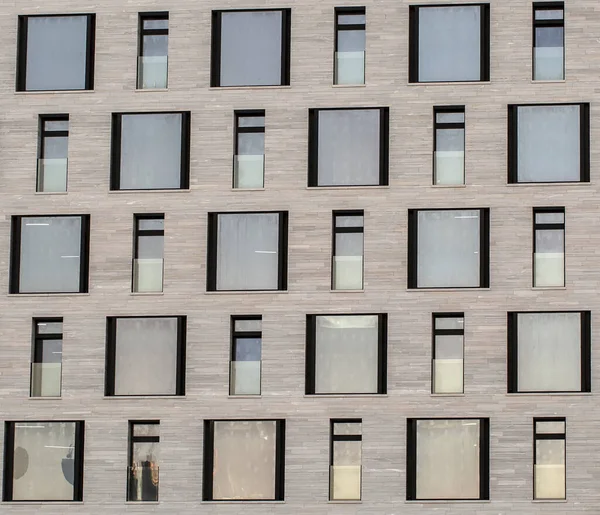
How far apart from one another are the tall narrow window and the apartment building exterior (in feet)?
0.27

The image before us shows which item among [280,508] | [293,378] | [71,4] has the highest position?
[71,4]

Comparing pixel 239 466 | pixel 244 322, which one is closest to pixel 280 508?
pixel 239 466

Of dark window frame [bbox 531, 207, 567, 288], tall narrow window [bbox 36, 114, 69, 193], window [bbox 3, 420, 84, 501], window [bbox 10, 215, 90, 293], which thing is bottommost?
window [bbox 3, 420, 84, 501]

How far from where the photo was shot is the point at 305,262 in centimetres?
4194

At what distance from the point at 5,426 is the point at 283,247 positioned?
→ 27.8ft

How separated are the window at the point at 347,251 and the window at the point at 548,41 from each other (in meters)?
5.99

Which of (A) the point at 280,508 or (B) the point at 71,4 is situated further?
(B) the point at 71,4

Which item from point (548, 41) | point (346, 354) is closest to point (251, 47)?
point (548, 41)

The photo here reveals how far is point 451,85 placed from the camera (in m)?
42.4

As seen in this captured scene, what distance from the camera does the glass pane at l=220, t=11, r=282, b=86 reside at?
142 ft

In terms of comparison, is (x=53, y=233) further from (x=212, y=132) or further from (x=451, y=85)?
(x=451, y=85)

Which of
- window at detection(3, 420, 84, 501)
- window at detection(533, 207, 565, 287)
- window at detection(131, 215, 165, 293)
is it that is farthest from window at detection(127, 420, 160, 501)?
→ window at detection(533, 207, 565, 287)

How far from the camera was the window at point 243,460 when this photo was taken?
4138 centimetres

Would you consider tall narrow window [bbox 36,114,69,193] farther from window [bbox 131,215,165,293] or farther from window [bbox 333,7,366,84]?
window [bbox 333,7,366,84]
